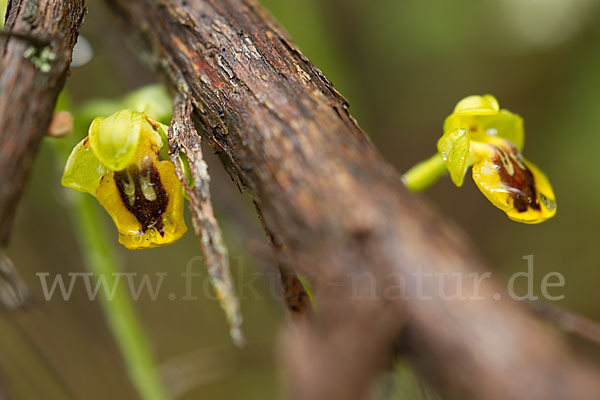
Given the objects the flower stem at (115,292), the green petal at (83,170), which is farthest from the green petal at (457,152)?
the flower stem at (115,292)

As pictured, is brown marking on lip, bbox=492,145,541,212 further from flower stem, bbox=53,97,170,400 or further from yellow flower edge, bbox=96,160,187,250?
flower stem, bbox=53,97,170,400

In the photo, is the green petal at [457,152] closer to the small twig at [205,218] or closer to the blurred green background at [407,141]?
the small twig at [205,218]

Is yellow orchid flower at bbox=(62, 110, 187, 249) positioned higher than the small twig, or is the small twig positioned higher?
the small twig

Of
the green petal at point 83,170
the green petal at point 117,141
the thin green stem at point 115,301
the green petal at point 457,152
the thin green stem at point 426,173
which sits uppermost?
the green petal at point 457,152

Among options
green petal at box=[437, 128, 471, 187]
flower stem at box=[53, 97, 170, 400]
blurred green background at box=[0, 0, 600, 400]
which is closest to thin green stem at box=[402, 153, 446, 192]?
green petal at box=[437, 128, 471, 187]

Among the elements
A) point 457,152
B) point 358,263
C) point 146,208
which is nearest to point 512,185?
point 457,152

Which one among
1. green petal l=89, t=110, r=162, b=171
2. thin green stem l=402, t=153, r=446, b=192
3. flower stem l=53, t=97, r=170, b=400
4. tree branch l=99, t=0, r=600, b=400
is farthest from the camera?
flower stem l=53, t=97, r=170, b=400

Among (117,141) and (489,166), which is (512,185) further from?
(117,141)
